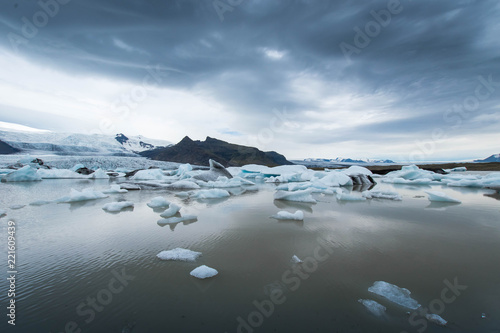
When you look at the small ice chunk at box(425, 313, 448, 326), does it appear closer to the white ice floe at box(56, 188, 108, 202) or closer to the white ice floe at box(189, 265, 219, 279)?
the white ice floe at box(189, 265, 219, 279)

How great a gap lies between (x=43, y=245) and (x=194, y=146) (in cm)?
10497

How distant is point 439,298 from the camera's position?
225 centimetres

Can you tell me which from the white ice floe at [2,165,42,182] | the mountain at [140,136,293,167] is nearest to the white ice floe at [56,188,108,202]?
the white ice floe at [2,165,42,182]

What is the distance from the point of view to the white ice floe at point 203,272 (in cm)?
265

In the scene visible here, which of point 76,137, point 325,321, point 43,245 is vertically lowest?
point 43,245

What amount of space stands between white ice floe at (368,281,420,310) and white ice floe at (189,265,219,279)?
1.79 meters

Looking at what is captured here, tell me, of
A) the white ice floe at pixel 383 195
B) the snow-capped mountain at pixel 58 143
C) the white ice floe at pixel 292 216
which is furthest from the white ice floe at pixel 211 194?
the snow-capped mountain at pixel 58 143

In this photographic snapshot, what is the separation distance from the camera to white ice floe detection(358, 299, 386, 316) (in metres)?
2.06

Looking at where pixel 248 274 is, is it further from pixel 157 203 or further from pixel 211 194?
pixel 211 194

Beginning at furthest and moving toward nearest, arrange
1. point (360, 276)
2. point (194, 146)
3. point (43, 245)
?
point (194, 146) → point (43, 245) → point (360, 276)

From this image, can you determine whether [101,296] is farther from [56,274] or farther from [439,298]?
[439,298]

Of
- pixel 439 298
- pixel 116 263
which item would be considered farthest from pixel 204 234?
pixel 439 298

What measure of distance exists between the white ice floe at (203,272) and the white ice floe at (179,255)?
1.57ft

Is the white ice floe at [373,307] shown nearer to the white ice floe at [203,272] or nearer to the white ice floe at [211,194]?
the white ice floe at [203,272]
